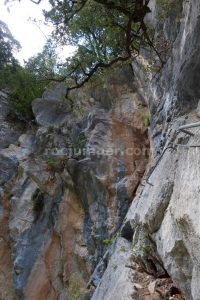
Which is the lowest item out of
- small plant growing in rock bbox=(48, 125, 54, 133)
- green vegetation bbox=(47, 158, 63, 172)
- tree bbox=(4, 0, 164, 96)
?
green vegetation bbox=(47, 158, 63, 172)

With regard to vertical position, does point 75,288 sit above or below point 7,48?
below

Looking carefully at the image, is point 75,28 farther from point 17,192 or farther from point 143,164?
point 17,192

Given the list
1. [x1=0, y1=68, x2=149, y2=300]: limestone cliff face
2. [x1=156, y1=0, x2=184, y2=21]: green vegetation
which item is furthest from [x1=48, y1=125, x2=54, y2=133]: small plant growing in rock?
[x1=156, y1=0, x2=184, y2=21]: green vegetation

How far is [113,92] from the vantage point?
11.7m

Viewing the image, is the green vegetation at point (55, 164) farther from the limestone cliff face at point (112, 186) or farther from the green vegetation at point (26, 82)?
the green vegetation at point (26, 82)

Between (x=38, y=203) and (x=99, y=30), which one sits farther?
(x=38, y=203)

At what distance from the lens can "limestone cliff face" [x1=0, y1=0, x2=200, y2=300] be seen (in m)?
4.85

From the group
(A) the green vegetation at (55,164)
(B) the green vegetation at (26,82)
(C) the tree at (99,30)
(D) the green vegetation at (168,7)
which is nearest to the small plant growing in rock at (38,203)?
(A) the green vegetation at (55,164)

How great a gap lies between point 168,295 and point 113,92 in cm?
804

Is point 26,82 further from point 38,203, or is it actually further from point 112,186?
point 112,186

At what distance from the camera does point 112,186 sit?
377 inches

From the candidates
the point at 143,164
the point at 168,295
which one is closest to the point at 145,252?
the point at 168,295

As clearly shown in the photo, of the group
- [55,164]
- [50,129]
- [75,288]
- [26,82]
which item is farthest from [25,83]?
[75,288]

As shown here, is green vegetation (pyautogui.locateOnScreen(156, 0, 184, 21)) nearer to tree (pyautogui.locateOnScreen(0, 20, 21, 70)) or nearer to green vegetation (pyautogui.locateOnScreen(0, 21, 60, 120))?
green vegetation (pyautogui.locateOnScreen(0, 21, 60, 120))
